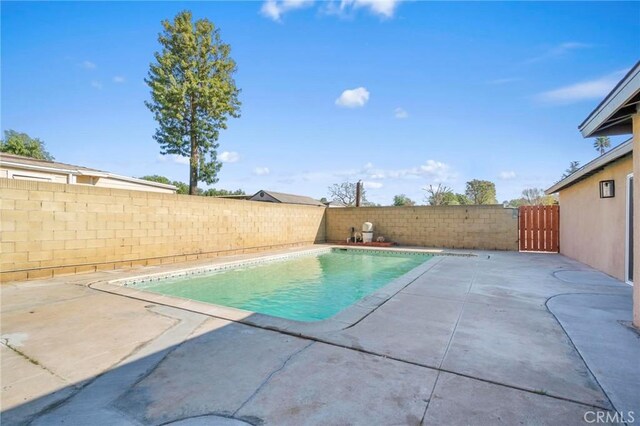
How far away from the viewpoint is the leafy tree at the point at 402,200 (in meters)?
34.9

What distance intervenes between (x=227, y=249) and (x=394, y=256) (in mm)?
6051

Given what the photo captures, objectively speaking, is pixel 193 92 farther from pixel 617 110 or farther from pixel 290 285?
pixel 617 110

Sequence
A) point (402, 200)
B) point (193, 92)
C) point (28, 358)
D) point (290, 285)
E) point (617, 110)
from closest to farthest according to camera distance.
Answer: point (28, 358) < point (617, 110) < point (290, 285) < point (193, 92) < point (402, 200)

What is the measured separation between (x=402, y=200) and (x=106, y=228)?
3223 cm

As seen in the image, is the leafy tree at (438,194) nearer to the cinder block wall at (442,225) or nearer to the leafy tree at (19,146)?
the cinder block wall at (442,225)

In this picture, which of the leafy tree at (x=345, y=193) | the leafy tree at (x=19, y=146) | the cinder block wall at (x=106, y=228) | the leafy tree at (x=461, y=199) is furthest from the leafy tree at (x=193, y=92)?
the leafy tree at (x=461, y=199)

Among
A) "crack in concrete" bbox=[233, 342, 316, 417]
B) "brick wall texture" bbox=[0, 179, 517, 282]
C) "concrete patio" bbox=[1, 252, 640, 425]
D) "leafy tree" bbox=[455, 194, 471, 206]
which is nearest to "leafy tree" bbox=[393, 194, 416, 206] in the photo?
"leafy tree" bbox=[455, 194, 471, 206]

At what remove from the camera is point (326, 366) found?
2.27 meters

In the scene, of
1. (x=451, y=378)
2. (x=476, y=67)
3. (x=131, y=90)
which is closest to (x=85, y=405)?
(x=451, y=378)

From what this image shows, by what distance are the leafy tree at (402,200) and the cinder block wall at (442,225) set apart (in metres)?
21.9

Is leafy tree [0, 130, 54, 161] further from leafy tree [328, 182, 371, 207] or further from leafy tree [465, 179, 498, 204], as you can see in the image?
leafy tree [465, 179, 498, 204]

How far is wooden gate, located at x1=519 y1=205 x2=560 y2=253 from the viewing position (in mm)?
10578

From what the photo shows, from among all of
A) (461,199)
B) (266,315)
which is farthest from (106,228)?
(461,199)

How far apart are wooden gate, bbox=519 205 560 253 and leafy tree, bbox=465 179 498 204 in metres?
24.4
